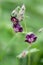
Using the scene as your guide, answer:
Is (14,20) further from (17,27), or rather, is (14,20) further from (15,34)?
(15,34)

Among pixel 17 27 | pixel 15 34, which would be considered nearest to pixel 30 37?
pixel 17 27

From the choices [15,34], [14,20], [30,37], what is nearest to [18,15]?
[14,20]

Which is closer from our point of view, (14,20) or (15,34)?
(14,20)

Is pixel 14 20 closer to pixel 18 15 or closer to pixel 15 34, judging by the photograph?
pixel 18 15

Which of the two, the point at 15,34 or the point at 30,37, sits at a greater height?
the point at 15,34

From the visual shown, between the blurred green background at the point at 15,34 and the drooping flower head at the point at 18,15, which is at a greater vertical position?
the blurred green background at the point at 15,34

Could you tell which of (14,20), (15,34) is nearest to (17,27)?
(14,20)

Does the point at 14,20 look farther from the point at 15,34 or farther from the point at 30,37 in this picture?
the point at 15,34

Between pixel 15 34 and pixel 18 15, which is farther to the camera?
pixel 15 34

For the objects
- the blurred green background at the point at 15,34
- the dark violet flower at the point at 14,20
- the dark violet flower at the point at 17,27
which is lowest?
the dark violet flower at the point at 17,27

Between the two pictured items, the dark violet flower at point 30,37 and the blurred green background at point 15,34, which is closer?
the dark violet flower at point 30,37
